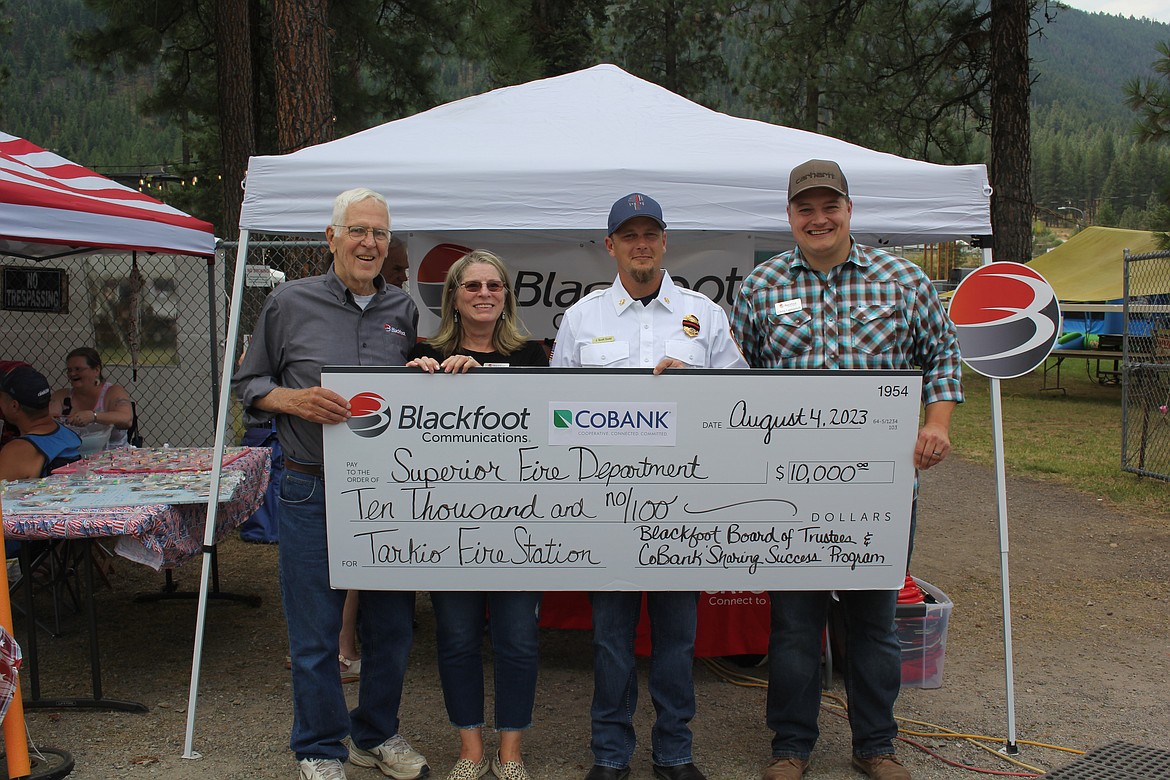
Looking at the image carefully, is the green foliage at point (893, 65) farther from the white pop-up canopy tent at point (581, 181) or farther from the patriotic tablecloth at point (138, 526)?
the patriotic tablecloth at point (138, 526)

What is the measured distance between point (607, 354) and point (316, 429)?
102cm

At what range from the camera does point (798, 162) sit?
3936mm

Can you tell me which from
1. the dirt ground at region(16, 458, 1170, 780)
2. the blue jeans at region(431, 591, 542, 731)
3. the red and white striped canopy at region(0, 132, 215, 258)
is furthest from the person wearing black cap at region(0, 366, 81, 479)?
the blue jeans at region(431, 591, 542, 731)

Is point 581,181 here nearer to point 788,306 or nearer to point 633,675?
point 788,306

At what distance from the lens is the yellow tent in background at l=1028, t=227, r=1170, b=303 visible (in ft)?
61.3

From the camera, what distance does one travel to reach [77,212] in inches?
175

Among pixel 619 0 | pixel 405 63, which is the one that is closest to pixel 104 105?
pixel 619 0

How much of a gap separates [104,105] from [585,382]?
116702 mm

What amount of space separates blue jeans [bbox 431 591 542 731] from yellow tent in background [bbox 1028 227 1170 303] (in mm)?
17652

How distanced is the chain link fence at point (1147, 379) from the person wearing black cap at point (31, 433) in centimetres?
819

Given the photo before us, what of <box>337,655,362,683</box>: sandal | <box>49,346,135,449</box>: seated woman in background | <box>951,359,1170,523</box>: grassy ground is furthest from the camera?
<box>951,359,1170,523</box>: grassy ground

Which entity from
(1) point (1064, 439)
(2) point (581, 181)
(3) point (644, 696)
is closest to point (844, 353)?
(2) point (581, 181)

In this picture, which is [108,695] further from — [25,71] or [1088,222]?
[25,71]

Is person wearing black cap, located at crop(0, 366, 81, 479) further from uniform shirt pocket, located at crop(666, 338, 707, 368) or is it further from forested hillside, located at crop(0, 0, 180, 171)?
forested hillside, located at crop(0, 0, 180, 171)
